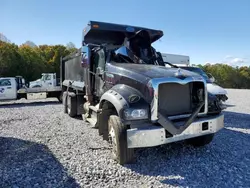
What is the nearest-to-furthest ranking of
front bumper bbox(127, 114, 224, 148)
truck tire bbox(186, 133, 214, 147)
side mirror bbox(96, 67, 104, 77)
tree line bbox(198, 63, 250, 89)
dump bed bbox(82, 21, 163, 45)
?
front bumper bbox(127, 114, 224, 148) < truck tire bbox(186, 133, 214, 147) < side mirror bbox(96, 67, 104, 77) < dump bed bbox(82, 21, 163, 45) < tree line bbox(198, 63, 250, 89)

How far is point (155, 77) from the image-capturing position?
383 centimetres

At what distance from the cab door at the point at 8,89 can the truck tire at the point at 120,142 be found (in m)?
11.2

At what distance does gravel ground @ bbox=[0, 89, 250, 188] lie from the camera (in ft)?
11.1

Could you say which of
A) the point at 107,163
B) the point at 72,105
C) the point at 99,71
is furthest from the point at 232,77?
the point at 107,163

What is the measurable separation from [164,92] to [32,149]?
3.07m

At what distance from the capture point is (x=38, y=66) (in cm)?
3528

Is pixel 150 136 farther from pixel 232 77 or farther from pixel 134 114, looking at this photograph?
pixel 232 77

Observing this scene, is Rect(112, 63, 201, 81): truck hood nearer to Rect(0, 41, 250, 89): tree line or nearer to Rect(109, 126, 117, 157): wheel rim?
Rect(109, 126, 117, 157): wheel rim

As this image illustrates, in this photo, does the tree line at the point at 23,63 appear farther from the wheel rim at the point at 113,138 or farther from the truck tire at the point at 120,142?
the truck tire at the point at 120,142

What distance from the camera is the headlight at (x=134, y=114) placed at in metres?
3.62

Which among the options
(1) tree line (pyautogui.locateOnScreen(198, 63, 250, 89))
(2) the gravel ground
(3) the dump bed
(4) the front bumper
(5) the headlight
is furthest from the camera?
(1) tree line (pyautogui.locateOnScreen(198, 63, 250, 89))

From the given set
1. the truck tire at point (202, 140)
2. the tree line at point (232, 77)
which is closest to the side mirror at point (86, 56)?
the truck tire at point (202, 140)

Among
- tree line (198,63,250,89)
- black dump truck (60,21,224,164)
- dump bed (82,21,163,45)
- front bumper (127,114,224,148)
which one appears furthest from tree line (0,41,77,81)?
front bumper (127,114,224,148)

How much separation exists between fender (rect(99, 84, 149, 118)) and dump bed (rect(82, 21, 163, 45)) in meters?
2.25
